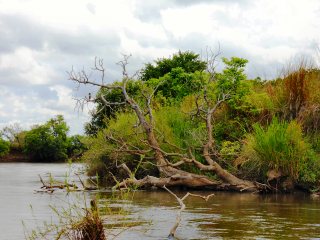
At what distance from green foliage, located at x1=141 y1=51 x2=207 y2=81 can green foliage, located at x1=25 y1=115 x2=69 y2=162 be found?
40.5 meters

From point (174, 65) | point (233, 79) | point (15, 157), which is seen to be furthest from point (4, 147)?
point (233, 79)

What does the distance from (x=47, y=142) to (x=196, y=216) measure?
246ft

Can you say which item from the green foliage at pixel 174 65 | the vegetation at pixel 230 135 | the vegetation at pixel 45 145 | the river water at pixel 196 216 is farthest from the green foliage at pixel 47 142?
the river water at pixel 196 216

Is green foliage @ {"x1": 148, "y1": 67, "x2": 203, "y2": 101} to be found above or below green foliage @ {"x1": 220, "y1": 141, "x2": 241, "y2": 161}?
above

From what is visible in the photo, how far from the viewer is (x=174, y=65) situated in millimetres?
53281

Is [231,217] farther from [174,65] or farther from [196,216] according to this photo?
[174,65]

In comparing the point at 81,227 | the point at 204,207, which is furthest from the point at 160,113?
the point at 81,227

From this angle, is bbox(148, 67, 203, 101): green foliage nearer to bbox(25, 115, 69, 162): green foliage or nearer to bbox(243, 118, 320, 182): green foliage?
bbox(243, 118, 320, 182): green foliage

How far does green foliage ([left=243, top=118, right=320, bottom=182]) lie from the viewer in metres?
25.1

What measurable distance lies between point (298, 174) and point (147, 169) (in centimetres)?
699

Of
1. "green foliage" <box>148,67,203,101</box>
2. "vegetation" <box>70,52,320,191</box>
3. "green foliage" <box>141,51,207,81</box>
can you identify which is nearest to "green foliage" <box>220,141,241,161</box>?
"vegetation" <box>70,52,320,191</box>

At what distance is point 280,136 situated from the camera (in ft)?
82.5

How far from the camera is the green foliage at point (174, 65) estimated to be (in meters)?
52.7

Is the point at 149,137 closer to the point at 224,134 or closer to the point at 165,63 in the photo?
the point at 224,134
